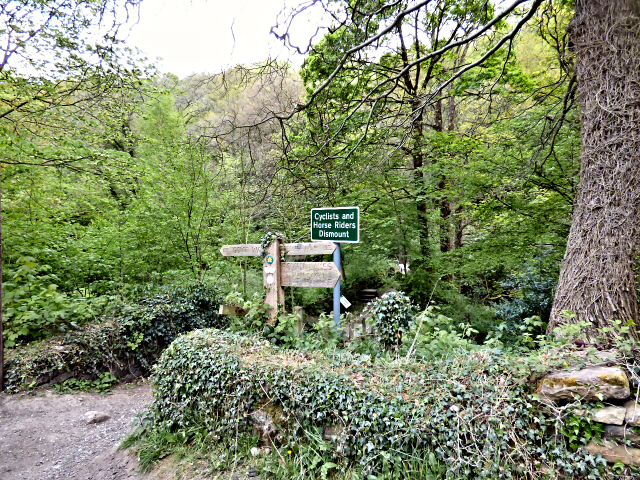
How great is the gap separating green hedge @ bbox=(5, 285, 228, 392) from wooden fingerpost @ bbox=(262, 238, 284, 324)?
207 centimetres

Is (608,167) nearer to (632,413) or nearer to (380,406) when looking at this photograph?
(632,413)

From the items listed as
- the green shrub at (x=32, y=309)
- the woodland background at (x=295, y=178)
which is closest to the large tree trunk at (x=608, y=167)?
the woodland background at (x=295, y=178)

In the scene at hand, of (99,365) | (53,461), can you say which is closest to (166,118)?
(99,365)

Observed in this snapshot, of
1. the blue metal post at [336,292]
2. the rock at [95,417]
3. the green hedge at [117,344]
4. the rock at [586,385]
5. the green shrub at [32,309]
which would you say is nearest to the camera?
the rock at [586,385]

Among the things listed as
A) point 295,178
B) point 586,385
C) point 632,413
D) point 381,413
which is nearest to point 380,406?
point 381,413

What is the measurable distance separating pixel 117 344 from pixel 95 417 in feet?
3.77

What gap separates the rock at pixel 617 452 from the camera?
166 cm

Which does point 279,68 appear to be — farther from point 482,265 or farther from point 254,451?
point 482,265

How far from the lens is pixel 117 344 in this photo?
4.53 m

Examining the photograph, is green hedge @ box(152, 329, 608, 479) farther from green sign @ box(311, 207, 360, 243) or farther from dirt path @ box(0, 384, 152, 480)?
green sign @ box(311, 207, 360, 243)

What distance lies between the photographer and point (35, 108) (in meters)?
4.95

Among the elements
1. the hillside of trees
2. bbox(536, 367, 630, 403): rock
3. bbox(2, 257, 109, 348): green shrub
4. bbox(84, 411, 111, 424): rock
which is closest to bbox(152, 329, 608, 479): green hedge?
bbox(536, 367, 630, 403): rock

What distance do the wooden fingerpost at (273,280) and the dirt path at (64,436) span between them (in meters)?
2.02

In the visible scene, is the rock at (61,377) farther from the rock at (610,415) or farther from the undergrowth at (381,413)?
the rock at (610,415)
